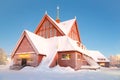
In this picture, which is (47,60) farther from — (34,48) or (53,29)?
(53,29)

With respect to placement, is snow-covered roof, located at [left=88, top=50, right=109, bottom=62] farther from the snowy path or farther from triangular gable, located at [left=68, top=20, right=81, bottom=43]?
the snowy path

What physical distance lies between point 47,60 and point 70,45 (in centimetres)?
484

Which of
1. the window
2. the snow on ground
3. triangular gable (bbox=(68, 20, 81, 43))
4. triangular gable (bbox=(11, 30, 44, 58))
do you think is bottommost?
the snow on ground

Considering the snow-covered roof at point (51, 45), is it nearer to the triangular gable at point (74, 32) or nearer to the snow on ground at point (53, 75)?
the snow on ground at point (53, 75)

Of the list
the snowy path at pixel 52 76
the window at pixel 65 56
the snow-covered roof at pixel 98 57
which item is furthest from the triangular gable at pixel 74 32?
the snow-covered roof at pixel 98 57

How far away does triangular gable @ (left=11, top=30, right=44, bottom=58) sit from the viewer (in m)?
24.5

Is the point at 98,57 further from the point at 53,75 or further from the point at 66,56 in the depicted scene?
the point at 53,75

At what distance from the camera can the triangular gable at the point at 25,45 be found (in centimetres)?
2450

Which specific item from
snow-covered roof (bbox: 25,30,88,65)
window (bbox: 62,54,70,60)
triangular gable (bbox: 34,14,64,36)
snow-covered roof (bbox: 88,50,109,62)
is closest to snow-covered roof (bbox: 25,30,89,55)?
snow-covered roof (bbox: 25,30,88,65)

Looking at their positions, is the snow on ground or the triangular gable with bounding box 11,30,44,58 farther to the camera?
the triangular gable with bounding box 11,30,44,58

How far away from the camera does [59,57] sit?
1021 inches

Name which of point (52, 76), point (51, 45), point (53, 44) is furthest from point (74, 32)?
point (52, 76)

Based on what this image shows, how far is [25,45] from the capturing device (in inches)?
1005

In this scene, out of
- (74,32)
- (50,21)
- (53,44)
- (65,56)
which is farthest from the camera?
(74,32)
